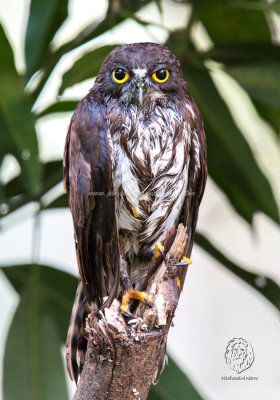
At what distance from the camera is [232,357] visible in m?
2.57

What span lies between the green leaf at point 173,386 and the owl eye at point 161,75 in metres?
1.30

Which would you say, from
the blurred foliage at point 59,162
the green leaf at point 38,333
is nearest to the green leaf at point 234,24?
the blurred foliage at point 59,162

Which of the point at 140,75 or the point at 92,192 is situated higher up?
the point at 140,75

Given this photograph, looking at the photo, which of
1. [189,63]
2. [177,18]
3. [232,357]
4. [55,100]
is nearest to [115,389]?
[232,357]

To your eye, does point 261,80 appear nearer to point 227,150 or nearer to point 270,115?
point 227,150

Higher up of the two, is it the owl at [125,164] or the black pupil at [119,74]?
the black pupil at [119,74]

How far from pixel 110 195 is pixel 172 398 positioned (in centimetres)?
106

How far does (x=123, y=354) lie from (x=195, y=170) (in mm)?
827

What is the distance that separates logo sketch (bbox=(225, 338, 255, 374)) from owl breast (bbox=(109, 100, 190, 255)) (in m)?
0.65

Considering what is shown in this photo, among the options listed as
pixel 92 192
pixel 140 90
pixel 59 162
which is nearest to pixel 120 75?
pixel 140 90

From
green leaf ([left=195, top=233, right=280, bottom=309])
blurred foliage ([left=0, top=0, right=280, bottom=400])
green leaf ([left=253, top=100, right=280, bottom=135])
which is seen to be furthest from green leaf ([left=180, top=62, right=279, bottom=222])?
green leaf ([left=253, top=100, right=280, bottom=135])

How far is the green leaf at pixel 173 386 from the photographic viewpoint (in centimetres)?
274

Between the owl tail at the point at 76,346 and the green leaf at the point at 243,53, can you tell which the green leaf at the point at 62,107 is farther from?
the owl tail at the point at 76,346

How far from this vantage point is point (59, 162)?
3.01 meters
